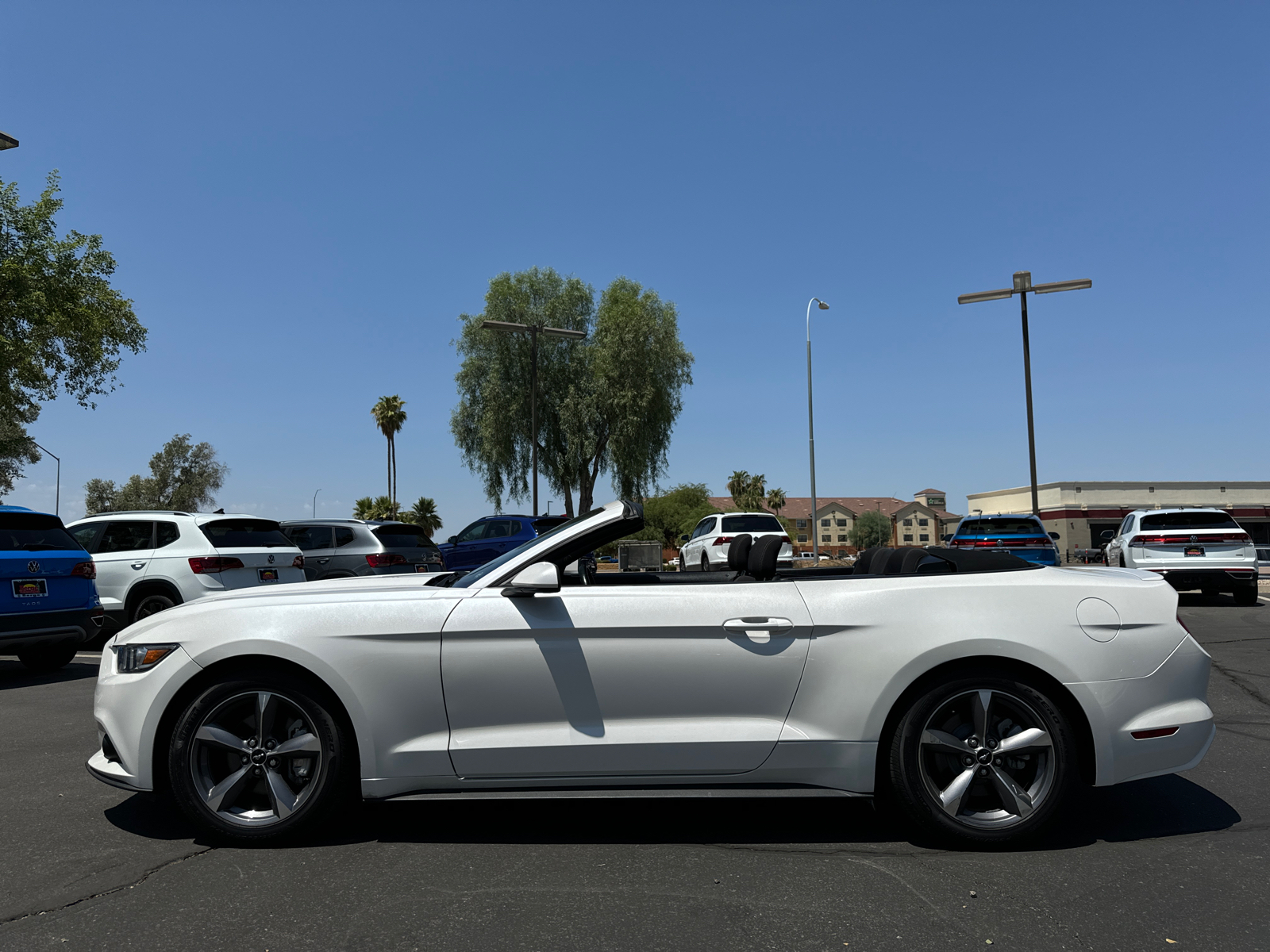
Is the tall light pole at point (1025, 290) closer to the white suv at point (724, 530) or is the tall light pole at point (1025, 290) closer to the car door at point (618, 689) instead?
the white suv at point (724, 530)

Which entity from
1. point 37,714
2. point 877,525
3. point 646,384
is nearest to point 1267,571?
point 646,384

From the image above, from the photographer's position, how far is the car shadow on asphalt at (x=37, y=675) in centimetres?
861

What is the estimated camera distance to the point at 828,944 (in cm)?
280

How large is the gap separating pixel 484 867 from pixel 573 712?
26.0 inches

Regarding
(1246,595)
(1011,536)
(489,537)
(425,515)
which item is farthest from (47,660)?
(425,515)

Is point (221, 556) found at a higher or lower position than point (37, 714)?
higher

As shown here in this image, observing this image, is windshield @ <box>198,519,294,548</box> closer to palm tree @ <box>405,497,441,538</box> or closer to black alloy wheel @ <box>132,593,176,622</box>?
black alloy wheel @ <box>132,593,176,622</box>

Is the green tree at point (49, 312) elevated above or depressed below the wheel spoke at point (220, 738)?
above

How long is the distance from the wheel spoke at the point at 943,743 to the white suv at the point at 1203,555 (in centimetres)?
1253

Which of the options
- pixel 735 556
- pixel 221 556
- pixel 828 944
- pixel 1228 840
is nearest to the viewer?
pixel 828 944

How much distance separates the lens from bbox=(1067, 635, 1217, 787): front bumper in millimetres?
3631

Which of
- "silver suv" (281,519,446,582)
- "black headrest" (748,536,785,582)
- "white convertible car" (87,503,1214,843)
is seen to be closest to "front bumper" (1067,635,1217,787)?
"white convertible car" (87,503,1214,843)

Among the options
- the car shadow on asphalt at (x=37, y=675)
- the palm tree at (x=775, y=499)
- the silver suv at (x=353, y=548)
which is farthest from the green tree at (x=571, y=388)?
the palm tree at (x=775, y=499)

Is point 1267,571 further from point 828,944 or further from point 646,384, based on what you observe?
point 828,944
